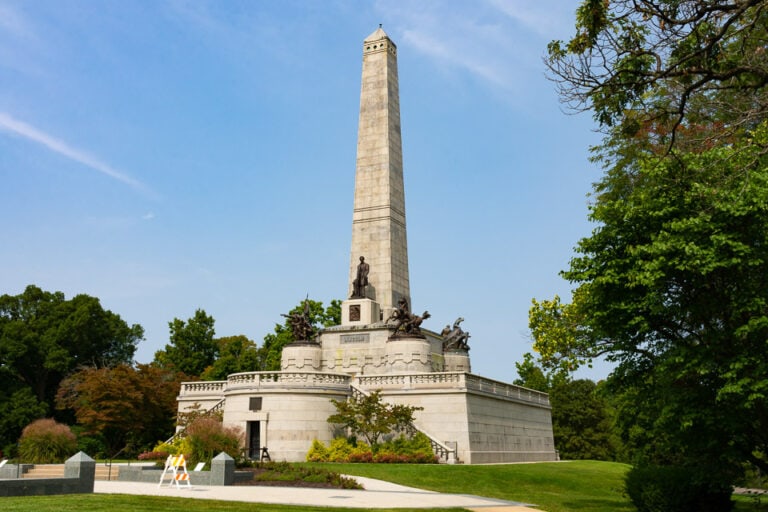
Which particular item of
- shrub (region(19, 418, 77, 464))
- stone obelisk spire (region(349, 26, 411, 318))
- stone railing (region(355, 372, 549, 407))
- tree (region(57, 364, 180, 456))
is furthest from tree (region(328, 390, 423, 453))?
tree (region(57, 364, 180, 456))

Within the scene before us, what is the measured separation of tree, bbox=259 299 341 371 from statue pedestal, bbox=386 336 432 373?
22908 mm

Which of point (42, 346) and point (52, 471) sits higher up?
point (42, 346)

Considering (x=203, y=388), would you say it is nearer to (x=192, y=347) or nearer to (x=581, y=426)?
(x=192, y=347)

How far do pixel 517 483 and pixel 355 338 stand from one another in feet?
60.1

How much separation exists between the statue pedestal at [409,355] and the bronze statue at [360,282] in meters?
6.16

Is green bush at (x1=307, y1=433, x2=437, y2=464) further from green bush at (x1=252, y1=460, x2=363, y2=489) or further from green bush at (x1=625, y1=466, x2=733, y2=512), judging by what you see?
green bush at (x1=625, y1=466, x2=733, y2=512)

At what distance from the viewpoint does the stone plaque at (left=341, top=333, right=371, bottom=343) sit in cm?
4372

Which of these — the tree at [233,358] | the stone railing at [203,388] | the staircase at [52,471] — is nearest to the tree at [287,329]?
the tree at [233,358]

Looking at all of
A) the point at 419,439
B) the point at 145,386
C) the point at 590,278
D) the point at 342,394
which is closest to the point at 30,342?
the point at 145,386

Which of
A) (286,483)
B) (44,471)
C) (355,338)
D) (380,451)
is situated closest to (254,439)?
(380,451)

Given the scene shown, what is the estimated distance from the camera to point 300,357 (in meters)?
42.8

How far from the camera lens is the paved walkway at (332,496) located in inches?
717

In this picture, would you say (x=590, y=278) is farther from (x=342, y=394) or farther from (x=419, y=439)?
(x=342, y=394)

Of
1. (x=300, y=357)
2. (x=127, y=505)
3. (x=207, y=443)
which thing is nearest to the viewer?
(x=127, y=505)
